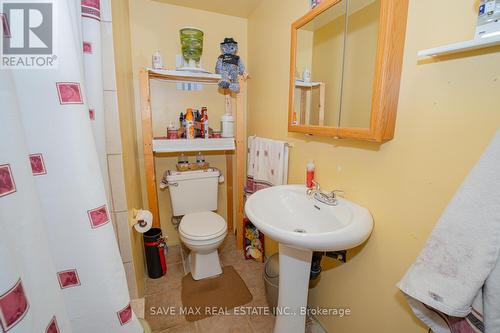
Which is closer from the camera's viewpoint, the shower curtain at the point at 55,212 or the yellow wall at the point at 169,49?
the shower curtain at the point at 55,212

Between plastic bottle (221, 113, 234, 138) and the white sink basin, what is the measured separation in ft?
2.81

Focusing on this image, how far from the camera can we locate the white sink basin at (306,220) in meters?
0.78

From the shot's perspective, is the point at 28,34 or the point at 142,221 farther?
the point at 142,221

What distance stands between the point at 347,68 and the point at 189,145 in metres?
1.26

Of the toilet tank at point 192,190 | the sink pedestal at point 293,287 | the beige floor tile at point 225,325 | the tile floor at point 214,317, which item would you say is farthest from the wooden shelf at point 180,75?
the beige floor tile at point 225,325

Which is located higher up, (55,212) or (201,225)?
(55,212)

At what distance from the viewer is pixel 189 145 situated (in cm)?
180

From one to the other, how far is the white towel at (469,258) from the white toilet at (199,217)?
125 cm

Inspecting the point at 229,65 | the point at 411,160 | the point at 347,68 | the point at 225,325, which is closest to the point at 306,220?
the point at 411,160

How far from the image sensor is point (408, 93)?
801 mm

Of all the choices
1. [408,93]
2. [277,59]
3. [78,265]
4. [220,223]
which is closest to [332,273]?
[220,223]

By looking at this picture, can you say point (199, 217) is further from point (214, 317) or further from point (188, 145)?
point (214, 317)

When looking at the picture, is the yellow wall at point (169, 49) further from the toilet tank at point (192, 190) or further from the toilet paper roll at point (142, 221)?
the toilet paper roll at point (142, 221)

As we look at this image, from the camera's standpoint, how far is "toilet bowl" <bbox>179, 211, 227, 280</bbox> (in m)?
1.58
